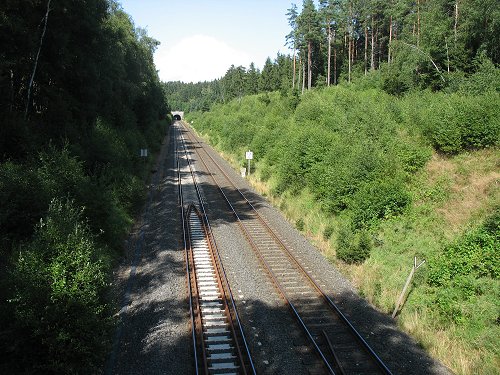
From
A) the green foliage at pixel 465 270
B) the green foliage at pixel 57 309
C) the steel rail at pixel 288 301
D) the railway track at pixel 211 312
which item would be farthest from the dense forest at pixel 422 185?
the green foliage at pixel 57 309

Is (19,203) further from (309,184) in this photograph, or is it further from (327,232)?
(309,184)

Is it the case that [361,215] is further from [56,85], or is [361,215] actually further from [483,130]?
[56,85]

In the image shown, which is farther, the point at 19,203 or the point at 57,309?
the point at 19,203

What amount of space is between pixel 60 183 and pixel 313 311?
1034cm

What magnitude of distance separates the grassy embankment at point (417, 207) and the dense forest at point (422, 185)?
4 cm

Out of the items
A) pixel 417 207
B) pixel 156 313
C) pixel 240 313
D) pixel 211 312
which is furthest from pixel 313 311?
pixel 417 207

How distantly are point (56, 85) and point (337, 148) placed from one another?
17.6m

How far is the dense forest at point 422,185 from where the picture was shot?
10828mm

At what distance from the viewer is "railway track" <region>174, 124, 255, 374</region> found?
8.97 meters

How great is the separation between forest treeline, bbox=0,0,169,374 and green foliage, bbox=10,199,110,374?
0.08 feet

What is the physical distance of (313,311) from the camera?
1148 cm

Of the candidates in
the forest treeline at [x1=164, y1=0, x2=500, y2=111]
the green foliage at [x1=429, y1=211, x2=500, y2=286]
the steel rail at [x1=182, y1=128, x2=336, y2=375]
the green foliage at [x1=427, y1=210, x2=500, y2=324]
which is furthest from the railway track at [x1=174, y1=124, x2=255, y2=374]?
the forest treeline at [x1=164, y1=0, x2=500, y2=111]

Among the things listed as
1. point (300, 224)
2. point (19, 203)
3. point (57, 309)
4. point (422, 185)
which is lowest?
point (300, 224)

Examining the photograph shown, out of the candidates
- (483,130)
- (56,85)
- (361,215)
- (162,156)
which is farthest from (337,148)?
(162,156)
